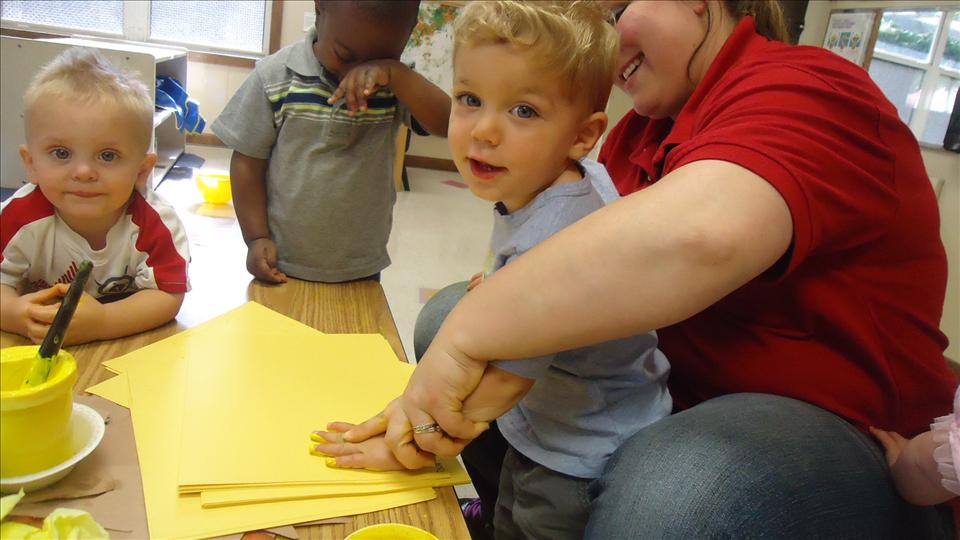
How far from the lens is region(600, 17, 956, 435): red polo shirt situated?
0.65 metres

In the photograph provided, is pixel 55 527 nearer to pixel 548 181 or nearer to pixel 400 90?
pixel 548 181

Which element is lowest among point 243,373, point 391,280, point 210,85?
point 391,280

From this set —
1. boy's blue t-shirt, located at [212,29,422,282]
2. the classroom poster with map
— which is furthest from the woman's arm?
the classroom poster with map

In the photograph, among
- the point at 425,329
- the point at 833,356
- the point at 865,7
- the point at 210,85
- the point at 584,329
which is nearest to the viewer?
the point at 584,329

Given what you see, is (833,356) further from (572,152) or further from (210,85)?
(210,85)

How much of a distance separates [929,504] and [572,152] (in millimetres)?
485

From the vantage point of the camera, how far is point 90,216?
0.70m

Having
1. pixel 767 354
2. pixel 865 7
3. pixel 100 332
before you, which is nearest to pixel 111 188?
pixel 100 332

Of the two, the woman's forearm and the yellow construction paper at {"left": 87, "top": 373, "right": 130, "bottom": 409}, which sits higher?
the woman's forearm

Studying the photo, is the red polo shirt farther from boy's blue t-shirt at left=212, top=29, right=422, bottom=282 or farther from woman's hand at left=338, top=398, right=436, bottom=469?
boy's blue t-shirt at left=212, top=29, right=422, bottom=282

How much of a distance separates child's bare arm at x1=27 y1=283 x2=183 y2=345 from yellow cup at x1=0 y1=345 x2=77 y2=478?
9.9 inches

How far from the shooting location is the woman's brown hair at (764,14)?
0.92 metres

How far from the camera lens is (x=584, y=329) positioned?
574mm

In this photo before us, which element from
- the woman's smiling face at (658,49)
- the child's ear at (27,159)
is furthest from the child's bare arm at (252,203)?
the woman's smiling face at (658,49)
